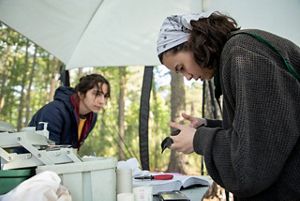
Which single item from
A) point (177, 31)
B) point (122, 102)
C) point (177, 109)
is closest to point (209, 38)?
point (177, 31)

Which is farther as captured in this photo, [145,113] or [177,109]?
[177,109]

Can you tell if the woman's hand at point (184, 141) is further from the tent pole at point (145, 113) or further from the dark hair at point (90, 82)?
the tent pole at point (145, 113)

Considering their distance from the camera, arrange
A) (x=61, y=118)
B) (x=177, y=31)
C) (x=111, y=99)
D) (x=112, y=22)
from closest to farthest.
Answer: (x=177, y=31)
(x=61, y=118)
(x=112, y=22)
(x=111, y=99)

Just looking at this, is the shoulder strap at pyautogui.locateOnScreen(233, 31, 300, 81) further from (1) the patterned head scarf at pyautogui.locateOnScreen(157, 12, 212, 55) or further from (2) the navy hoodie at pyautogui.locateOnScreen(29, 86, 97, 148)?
(2) the navy hoodie at pyautogui.locateOnScreen(29, 86, 97, 148)

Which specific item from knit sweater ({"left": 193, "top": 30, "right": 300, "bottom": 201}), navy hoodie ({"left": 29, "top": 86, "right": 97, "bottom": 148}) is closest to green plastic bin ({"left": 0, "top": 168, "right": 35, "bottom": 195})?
knit sweater ({"left": 193, "top": 30, "right": 300, "bottom": 201})

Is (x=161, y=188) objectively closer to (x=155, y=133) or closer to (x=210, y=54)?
(x=210, y=54)

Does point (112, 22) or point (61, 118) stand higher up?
point (112, 22)

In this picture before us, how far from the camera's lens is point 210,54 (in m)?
1.05

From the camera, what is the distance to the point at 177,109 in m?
7.04

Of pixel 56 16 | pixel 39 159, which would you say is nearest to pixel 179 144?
pixel 39 159

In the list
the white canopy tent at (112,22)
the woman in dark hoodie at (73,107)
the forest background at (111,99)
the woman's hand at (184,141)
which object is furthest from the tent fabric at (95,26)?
the forest background at (111,99)

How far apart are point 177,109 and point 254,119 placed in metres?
6.16

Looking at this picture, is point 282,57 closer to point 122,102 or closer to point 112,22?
point 112,22

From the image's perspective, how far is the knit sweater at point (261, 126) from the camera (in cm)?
88
